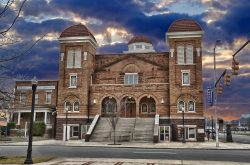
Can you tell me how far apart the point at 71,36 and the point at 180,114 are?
19.1 m

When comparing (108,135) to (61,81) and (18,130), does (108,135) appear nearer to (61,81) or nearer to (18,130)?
(61,81)

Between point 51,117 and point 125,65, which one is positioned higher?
point 125,65

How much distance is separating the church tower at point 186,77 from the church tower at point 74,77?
38.9 feet

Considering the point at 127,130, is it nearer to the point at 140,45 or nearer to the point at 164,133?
the point at 164,133

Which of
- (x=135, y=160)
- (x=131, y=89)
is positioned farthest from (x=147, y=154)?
(x=131, y=89)

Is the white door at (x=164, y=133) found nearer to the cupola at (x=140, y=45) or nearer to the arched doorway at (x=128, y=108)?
the arched doorway at (x=128, y=108)

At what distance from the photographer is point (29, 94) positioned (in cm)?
5075

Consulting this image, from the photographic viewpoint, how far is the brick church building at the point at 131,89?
4334 cm

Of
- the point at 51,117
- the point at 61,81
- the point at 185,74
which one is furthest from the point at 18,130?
the point at 185,74

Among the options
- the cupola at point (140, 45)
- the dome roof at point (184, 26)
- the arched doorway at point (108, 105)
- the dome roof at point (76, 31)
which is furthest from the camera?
the cupola at point (140, 45)

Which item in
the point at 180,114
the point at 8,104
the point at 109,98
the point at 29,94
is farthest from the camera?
the point at 29,94

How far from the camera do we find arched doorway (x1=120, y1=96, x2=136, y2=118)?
156 ft

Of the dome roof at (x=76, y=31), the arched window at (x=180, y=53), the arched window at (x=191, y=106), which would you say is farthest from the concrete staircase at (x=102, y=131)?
the arched window at (x=180, y=53)

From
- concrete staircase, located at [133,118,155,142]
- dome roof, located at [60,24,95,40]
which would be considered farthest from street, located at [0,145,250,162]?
dome roof, located at [60,24,95,40]
